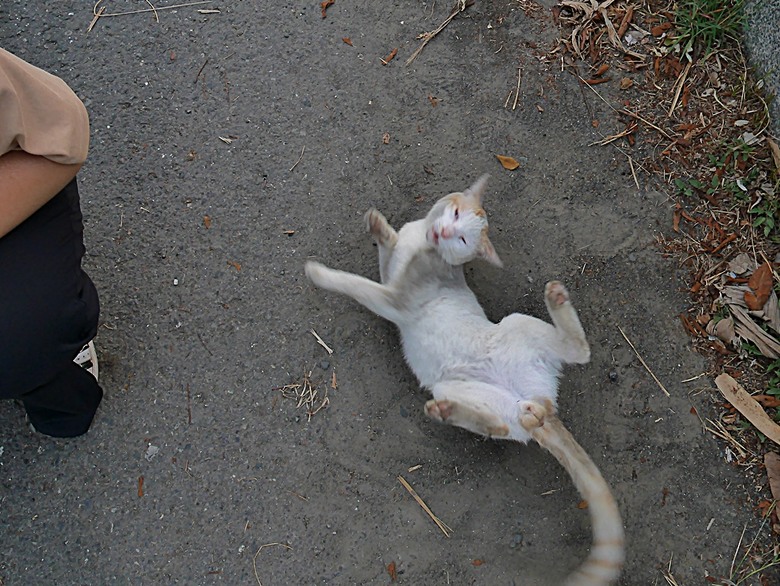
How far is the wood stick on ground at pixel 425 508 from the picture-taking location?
2.53 m

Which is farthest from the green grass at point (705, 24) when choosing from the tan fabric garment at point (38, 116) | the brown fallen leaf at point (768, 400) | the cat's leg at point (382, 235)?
the tan fabric garment at point (38, 116)

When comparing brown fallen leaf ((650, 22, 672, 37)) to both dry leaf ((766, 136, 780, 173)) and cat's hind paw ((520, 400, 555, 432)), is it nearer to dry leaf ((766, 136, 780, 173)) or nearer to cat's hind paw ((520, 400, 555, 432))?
dry leaf ((766, 136, 780, 173))

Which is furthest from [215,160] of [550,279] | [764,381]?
[764,381]

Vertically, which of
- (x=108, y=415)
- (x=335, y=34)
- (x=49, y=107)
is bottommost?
(x=108, y=415)

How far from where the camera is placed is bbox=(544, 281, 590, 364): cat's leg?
2.21 meters

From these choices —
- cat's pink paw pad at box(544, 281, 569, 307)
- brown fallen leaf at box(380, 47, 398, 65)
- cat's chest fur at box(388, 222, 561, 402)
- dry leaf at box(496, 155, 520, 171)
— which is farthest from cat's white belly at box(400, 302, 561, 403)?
brown fallen leaf at box(380, 47, 398, 65)

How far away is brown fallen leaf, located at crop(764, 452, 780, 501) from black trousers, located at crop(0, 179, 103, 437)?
8.73 ft

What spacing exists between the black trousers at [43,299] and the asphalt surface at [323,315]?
65cm

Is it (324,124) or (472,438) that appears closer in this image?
(472,438)

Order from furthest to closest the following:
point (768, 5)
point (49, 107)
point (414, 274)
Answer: point (768, 5), point (414, 274), point (49, 107)

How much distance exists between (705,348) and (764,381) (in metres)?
0.27

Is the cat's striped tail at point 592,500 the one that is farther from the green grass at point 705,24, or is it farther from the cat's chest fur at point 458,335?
the green grass at point 705,24

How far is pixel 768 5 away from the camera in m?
2.84

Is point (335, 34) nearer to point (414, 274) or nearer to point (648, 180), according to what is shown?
point (414, 274)
